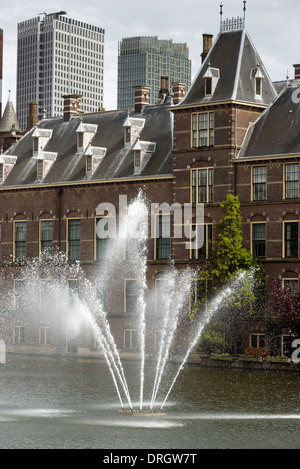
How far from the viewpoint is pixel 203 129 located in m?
65.4

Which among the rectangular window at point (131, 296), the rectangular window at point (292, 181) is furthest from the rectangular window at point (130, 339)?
the rectangular window at point (292, 181)

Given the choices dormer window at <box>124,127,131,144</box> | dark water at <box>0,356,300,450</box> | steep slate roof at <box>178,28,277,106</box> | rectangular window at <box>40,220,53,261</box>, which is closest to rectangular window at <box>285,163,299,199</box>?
steep slate roof at <box>178,28,277,106</box>

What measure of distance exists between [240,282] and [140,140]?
13.9 meters

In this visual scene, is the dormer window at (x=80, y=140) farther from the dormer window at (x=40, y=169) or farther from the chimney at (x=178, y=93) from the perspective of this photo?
the chimney at (x=178, y=93)

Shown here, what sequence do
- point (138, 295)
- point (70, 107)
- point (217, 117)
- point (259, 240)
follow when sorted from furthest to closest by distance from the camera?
point (70, 107) < point (138, 295) < point (217, 117) < point (259, 240)

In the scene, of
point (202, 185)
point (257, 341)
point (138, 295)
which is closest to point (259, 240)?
point (202, 185)

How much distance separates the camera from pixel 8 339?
7431cm

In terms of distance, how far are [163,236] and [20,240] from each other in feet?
37.6

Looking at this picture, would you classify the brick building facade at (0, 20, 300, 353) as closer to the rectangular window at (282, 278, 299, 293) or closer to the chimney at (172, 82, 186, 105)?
the rectangular window at (282, 278, 299, 293)

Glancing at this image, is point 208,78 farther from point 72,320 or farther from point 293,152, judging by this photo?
point 72,320

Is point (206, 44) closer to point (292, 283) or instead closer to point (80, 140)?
point (80, 140)

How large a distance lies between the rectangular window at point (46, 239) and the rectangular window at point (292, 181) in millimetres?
17761

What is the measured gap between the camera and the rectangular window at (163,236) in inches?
2675
